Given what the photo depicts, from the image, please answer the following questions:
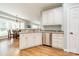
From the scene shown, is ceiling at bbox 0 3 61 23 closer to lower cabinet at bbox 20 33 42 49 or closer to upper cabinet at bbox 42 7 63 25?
upper cabinet at bbox 42 7 63 25

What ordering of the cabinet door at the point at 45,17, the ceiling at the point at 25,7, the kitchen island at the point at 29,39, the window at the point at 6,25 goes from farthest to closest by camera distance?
1. the window at the point at 6,25
2. the cabinet door at the point at 45,17
3. the ceiling at the point at 25,7
4. the kitchen island at the point at 29,39

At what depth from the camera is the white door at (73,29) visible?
2971 mm

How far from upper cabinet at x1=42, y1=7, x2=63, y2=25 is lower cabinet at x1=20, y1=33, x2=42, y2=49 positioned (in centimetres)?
91

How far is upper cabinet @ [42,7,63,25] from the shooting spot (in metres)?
3.97

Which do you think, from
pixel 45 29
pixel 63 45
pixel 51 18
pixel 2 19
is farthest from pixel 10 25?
pixel 63 45

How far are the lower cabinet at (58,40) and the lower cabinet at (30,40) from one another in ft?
2.93

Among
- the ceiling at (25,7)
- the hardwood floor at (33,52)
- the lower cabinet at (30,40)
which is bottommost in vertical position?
the hardwood floor at (33,52)

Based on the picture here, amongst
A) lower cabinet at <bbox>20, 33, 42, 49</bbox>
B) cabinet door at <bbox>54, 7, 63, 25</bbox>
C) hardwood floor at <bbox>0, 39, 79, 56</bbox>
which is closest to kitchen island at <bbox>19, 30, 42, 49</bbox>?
lower cabinet at <bbox>20, 33, 42, 49</bbox>

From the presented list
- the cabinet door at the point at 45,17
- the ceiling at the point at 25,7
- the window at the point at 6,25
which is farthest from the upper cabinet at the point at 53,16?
the window at the point at 6,25

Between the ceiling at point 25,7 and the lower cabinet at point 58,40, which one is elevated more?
the ceiling at point 25,7

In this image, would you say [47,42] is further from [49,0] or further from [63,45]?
[49,0]

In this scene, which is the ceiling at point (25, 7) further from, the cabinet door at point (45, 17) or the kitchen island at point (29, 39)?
the kitchen island at point (29, 39)

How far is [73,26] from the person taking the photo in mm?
3047

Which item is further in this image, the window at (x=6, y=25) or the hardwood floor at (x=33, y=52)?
the window at (x=6, y=25)
